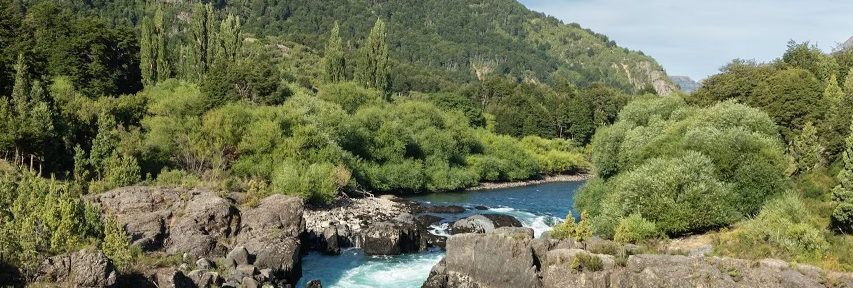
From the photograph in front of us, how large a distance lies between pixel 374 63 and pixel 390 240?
219 feet

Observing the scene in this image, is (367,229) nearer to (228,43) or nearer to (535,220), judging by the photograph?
(535,220)

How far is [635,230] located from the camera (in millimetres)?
36156

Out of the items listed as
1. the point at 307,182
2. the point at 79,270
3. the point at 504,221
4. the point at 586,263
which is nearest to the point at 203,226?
the point at 79,270

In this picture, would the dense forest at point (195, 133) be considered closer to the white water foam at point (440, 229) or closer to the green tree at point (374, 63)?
the green tree at point (374, 63)

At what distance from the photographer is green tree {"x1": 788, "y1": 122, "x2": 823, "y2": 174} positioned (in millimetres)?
51094

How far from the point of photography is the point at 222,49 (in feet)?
286

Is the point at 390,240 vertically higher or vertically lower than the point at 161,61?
lower

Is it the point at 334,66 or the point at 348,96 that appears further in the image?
the point at 334,66

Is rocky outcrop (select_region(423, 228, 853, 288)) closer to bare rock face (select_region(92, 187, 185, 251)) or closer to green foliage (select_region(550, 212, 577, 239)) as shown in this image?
green foliage (select_region(550, 212, 577, 239))

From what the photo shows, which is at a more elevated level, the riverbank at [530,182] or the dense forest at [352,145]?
the dense forest at [352,145]

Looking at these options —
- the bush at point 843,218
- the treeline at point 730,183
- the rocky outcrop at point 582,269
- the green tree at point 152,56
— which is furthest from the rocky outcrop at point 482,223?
the green tree at point 152,56

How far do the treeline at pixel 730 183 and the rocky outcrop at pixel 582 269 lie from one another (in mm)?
3105

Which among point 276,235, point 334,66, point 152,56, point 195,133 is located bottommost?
point 276,235

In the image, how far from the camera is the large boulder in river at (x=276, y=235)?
35781mm
